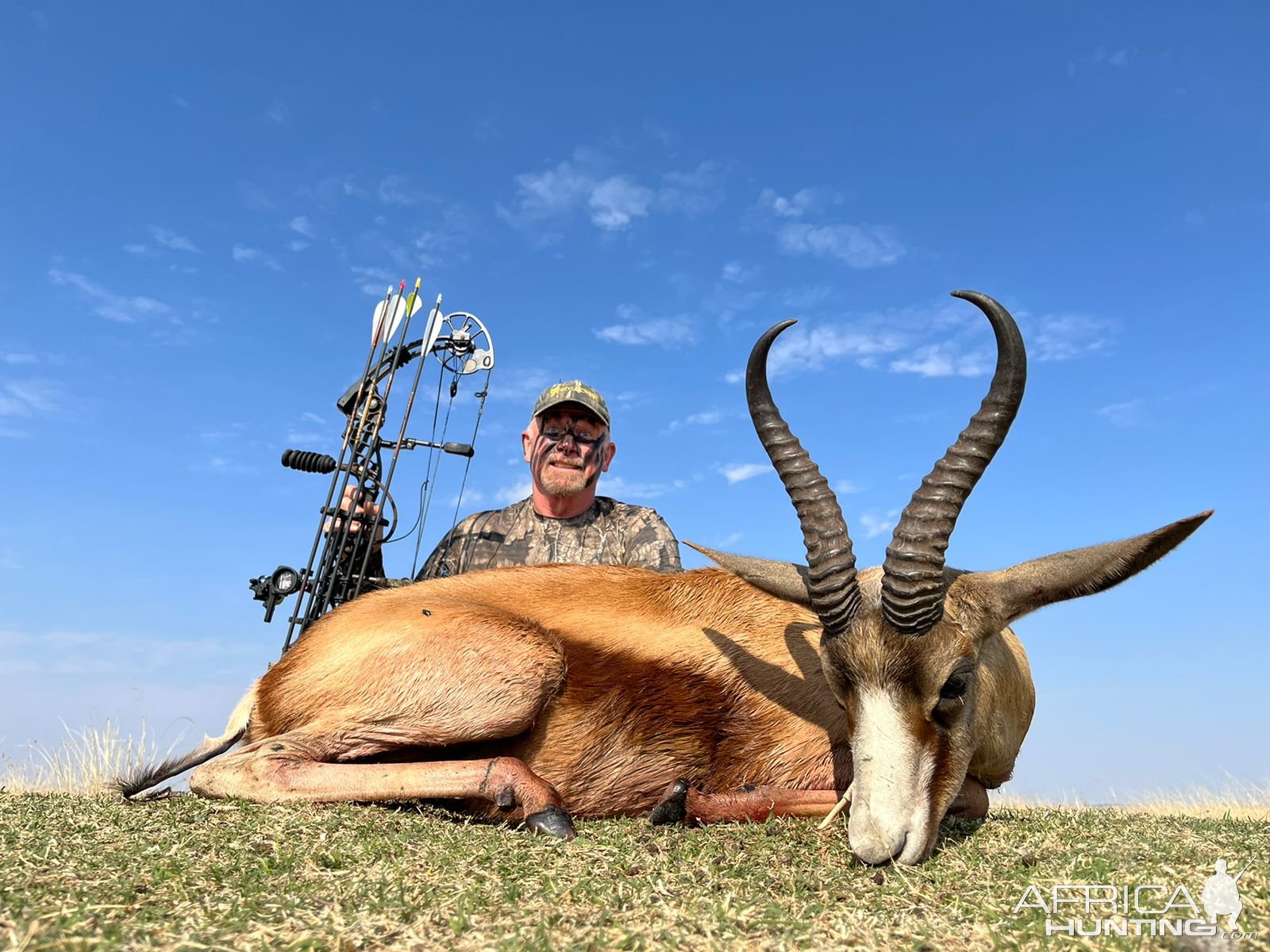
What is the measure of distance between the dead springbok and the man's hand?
3234 millimetres

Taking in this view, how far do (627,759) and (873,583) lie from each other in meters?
1.64

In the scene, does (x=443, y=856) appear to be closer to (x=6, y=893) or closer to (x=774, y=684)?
(x=6, y=893)

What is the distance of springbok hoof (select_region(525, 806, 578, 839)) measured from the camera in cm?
393

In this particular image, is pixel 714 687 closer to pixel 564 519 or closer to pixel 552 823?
pixel 552 823

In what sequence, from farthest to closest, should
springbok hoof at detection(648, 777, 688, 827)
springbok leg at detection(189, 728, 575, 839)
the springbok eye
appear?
springbok hoof at detection(648, 777, 688, 827)
springbok leg at detection(189, 728, 575, 839)
the springbok eye

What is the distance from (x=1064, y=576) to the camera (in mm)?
4195

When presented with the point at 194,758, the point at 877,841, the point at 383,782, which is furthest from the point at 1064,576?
the point at 194,758

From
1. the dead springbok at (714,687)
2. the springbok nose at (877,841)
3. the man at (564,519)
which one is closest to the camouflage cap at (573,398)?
the man at (564,519)

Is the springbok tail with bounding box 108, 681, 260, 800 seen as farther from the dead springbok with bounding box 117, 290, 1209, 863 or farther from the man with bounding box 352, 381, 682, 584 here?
the man with bounding box 352, 381, 682, 584

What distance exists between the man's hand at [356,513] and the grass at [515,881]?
4327 mm

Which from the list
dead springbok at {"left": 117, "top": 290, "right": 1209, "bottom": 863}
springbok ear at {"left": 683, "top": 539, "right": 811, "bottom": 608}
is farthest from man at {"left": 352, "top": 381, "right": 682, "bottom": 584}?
springbok ear at {"left": 683, "top": 539, "right": 811, "bottom": 608}

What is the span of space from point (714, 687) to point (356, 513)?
16.3 feet

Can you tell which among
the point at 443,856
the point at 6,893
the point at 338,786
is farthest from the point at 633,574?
the point at 6,893

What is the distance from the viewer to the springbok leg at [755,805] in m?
4.42
